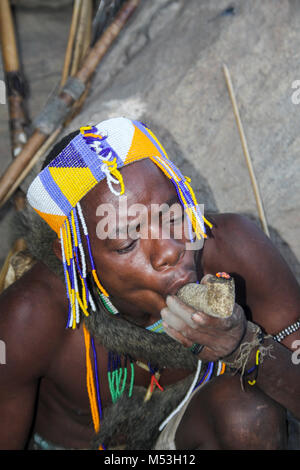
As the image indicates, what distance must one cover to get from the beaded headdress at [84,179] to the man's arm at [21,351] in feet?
0.63

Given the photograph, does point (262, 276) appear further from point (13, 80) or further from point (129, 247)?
point (13, 80)

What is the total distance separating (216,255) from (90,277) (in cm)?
51

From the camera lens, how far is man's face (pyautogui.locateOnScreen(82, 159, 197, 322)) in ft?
4.92

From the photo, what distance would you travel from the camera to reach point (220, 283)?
1345 millimetres

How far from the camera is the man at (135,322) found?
1.52 m

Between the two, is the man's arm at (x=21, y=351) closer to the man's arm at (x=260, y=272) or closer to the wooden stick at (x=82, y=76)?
the man's arm at (x=260, y=272)

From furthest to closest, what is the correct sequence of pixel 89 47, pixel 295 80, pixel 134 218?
1. pixel 89 47
2. pixel 295 80
3. pixel 134 218

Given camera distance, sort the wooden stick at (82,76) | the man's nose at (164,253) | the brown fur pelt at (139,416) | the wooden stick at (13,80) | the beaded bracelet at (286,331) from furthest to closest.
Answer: the wooden stick at (13,80), the wooden stick at (82,76), the brown fur pelt at (139,416), the beaded bracelet at (286,331), the man's nose at (164,253)

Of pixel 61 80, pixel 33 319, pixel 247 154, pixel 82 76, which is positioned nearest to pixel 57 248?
pixel 33 319

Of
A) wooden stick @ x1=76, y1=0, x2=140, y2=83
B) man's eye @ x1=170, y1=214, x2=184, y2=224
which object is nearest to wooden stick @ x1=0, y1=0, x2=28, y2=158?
wooden stick @ x1=76, y1=0, x2=140, y2=83

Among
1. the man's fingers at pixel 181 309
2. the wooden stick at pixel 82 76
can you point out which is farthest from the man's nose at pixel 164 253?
the wooden stick at pixel 82 76

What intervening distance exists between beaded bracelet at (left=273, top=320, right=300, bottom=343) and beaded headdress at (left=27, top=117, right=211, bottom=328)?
1.74 feet

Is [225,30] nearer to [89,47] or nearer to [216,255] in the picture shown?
[89,47]

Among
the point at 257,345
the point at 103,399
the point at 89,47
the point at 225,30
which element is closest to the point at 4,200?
the point at 89,47
